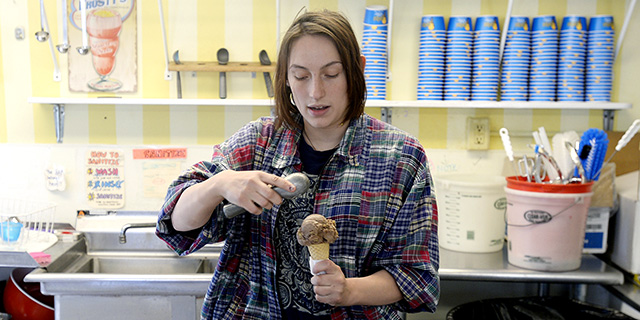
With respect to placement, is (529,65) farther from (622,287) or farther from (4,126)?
(4,126)

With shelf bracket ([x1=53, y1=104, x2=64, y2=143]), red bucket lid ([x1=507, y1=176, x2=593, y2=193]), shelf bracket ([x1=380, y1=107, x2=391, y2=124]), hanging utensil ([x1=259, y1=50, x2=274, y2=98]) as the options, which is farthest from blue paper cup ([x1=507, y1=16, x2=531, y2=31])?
shelf bracket ([x1=53, y1=104, x2=64, y2=143])

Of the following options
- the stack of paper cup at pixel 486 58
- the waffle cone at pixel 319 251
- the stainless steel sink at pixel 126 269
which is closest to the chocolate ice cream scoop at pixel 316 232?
the waffle cone at pixel 319 251

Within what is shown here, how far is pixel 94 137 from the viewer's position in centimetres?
247

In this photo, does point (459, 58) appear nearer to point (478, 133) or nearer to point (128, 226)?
point (478, 133)

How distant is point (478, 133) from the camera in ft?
7.93

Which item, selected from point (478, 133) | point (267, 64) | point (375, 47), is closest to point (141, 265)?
point (267, 64)

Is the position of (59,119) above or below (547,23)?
below

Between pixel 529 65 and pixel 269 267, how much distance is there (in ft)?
5.70

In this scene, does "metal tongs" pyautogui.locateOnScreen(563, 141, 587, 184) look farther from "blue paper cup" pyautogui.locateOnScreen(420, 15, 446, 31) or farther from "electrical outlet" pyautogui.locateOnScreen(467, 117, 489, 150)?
"blue paper cup" pyautogui.locateOnScreen(420, 15, 446, 31)

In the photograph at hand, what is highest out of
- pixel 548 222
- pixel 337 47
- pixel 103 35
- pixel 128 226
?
pixel 103 35

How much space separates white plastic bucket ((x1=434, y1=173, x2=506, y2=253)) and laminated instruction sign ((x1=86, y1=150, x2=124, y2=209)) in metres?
1.45

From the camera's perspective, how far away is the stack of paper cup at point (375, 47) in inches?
89.0

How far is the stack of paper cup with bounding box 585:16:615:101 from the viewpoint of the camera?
2.26 meters

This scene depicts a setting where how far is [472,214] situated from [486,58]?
683 mm
